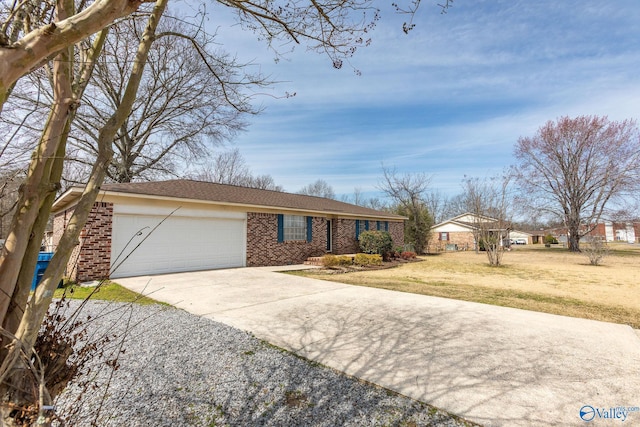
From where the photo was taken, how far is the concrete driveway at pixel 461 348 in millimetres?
2660

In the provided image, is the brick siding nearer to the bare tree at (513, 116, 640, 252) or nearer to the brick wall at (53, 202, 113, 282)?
the brick wall at (53, 202, 113, 282)

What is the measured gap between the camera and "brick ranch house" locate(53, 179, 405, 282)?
876 cm

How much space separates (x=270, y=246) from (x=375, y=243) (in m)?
6.26

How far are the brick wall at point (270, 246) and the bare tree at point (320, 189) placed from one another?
32715 mm

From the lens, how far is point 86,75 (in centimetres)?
193

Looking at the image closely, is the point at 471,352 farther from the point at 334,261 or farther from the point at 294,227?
the point at 294,227

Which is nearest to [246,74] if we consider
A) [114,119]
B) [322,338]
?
[114,119]

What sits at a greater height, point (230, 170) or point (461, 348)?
point (230, 170)

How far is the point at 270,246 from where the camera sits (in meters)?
13.4

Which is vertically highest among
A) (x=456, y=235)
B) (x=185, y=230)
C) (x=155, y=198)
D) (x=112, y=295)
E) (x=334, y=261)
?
(x=155, y=198)

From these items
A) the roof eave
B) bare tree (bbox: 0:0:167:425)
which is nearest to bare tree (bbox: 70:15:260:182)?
the roof eave

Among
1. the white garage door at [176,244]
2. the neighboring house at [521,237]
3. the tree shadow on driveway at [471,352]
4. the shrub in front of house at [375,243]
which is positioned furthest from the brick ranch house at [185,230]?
the neighboring house at [521,237]

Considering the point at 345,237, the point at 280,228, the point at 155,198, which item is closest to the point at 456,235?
the point at 345,237

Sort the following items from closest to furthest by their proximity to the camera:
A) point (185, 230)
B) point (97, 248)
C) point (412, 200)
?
point (97, 248) < point (185, 230) < point (412, 200)
